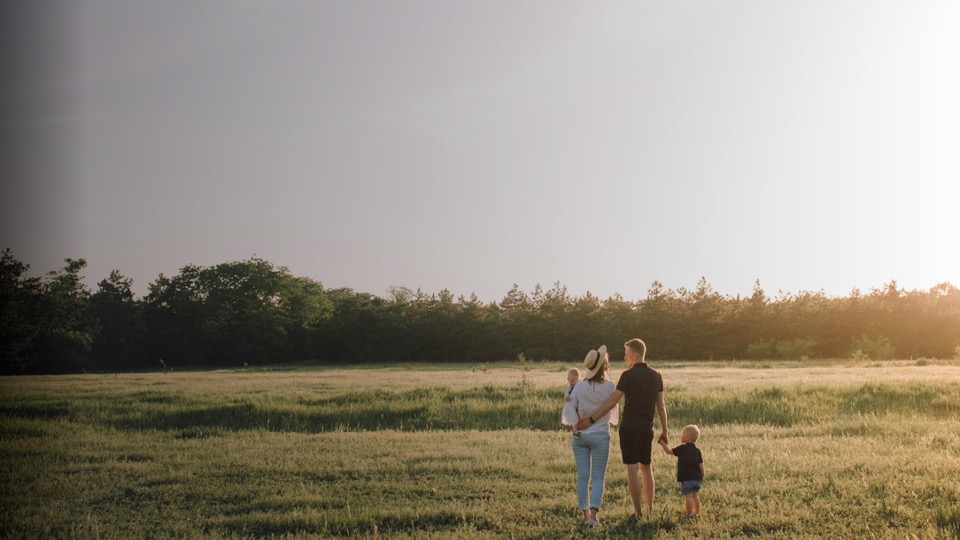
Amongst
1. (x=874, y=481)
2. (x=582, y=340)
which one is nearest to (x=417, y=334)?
(x=582, y=340)

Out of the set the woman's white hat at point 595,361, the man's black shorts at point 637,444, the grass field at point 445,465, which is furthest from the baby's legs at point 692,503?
the woman's white hat at point 595,361

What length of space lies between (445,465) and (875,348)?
59190 mm

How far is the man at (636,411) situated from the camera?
31.3 ft

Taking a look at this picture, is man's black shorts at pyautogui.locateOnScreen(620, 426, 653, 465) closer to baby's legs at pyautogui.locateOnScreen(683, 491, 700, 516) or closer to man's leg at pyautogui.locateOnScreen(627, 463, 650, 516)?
man's leg at pyautogui.locateOnScreen(627, 463, 650, 516)

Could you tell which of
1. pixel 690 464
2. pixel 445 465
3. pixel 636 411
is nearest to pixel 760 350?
pixel 445 465

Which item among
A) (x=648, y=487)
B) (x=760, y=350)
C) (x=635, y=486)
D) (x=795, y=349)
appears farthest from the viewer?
(x=760, y=350)

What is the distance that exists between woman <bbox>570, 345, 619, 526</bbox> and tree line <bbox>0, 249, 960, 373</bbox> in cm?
5274

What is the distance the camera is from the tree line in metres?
63.4

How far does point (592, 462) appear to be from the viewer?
9766 mm

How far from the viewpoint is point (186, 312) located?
3339 inches

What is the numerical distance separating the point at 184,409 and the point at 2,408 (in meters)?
5.65

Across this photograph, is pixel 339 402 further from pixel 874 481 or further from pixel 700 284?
pixel 700 284

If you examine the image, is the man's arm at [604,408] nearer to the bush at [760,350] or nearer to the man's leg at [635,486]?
the man's leg at [635,486]

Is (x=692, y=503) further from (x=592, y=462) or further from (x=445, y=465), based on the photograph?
(x=445, y=465)
